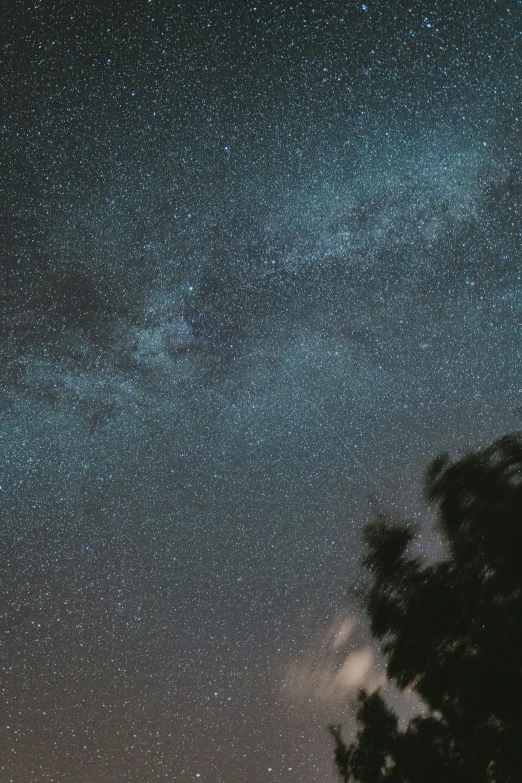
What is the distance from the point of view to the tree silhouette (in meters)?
3.92

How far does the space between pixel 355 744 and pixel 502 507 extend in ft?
8.83

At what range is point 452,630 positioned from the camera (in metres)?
4.48

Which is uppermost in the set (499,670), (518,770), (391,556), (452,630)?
(391,556)

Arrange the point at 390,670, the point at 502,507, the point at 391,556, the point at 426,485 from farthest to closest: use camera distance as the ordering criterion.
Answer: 1. the point at 391,556
2. the point at 426,485
3. the point at 390,670
4. the point at 502,507

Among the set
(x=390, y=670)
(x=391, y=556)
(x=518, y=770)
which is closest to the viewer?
(x=518, y=770)

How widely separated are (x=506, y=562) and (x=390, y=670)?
1.43 meters

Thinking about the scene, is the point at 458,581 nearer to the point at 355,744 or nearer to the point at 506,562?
the point at 506,562

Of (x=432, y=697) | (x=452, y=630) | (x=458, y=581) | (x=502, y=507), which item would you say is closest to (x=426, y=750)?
(x=432, y=697)

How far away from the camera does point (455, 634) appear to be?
4.43 m

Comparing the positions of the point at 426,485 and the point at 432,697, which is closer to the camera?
the point at 432,697

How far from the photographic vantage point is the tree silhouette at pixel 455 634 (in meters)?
3.92

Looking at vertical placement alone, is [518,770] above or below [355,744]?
below

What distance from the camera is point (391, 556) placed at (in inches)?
215

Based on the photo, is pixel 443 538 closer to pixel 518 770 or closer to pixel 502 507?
pixel 502 507
